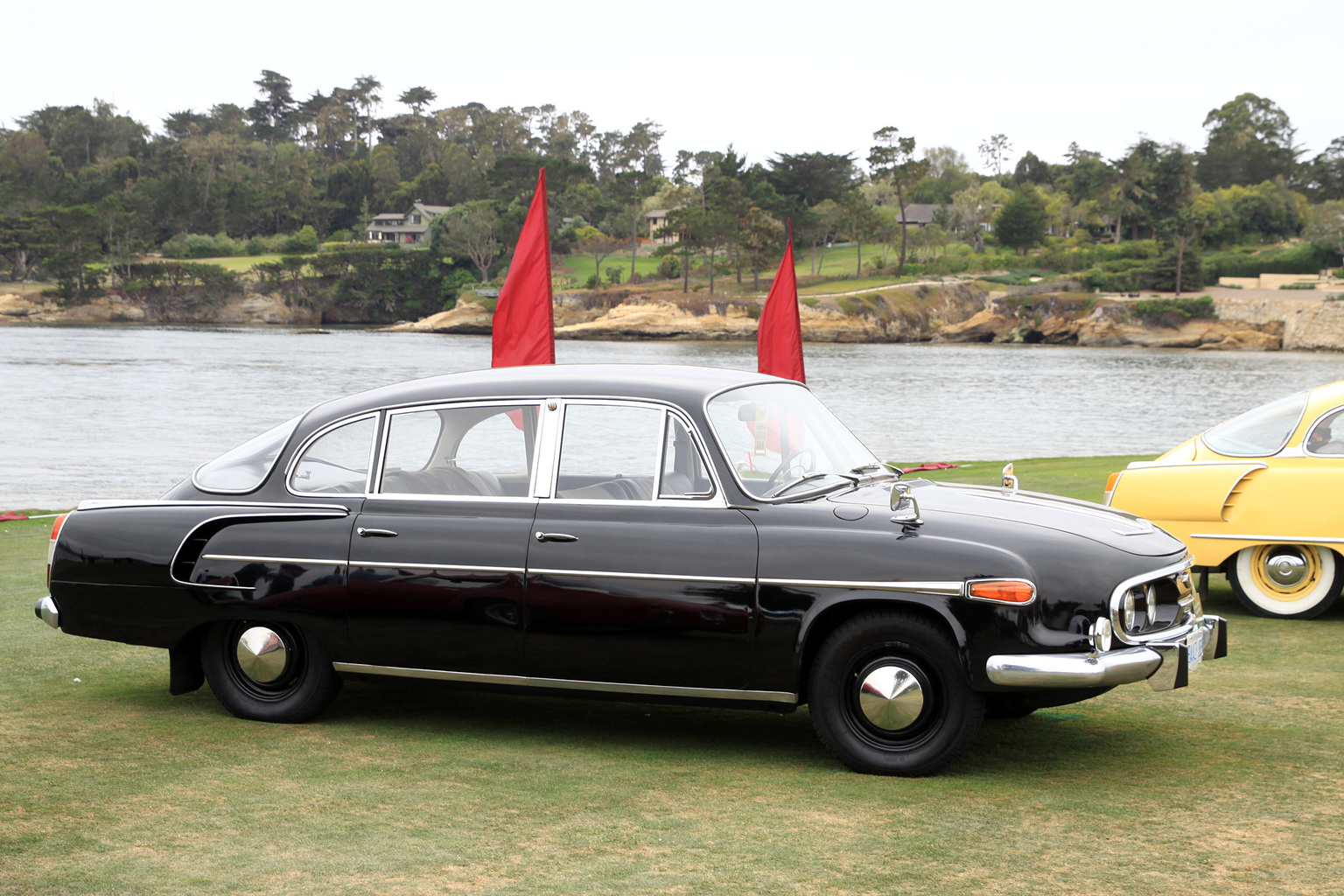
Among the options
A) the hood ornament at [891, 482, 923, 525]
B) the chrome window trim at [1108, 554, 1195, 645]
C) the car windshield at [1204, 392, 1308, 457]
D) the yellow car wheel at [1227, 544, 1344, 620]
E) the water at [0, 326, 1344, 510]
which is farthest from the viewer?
the water at [0, 326, 1344, 510]

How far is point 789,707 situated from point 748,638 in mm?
431

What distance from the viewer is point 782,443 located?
241 inches

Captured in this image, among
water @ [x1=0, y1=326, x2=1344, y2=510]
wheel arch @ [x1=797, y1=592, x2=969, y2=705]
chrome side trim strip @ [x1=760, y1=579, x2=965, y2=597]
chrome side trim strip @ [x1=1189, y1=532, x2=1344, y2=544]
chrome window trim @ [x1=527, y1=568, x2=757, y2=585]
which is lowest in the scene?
water @ [x1=0, y1=326, x2=1344, y2=510]

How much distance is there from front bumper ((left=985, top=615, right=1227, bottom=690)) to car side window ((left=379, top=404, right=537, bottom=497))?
8.19ft

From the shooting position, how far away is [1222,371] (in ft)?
253

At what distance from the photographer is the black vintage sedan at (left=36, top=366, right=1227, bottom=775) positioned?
17.3ft

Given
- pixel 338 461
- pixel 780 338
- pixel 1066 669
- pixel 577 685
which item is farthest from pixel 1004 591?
pixel 780 338

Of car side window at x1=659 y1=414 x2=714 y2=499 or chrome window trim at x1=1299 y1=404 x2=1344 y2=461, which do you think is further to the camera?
chrome window trim at x1=1299 y1=404 x2=1344 y2=461

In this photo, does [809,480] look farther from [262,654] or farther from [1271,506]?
[1271,506]

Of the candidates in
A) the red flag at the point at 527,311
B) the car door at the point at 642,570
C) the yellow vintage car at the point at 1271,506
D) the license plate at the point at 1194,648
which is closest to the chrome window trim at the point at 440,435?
the car door at the point at 642,570

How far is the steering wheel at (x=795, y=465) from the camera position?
232 inches

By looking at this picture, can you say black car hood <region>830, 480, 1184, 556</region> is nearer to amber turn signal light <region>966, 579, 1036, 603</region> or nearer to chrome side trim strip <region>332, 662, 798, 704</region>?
amber turn signal light <region>966, 579, 1036, 603</region>

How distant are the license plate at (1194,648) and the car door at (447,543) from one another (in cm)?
291

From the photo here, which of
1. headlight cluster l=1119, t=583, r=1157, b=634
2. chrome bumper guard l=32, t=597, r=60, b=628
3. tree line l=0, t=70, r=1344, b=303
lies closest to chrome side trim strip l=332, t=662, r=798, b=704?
headlight cluster l=1119, t=583, r=1157, b=634
